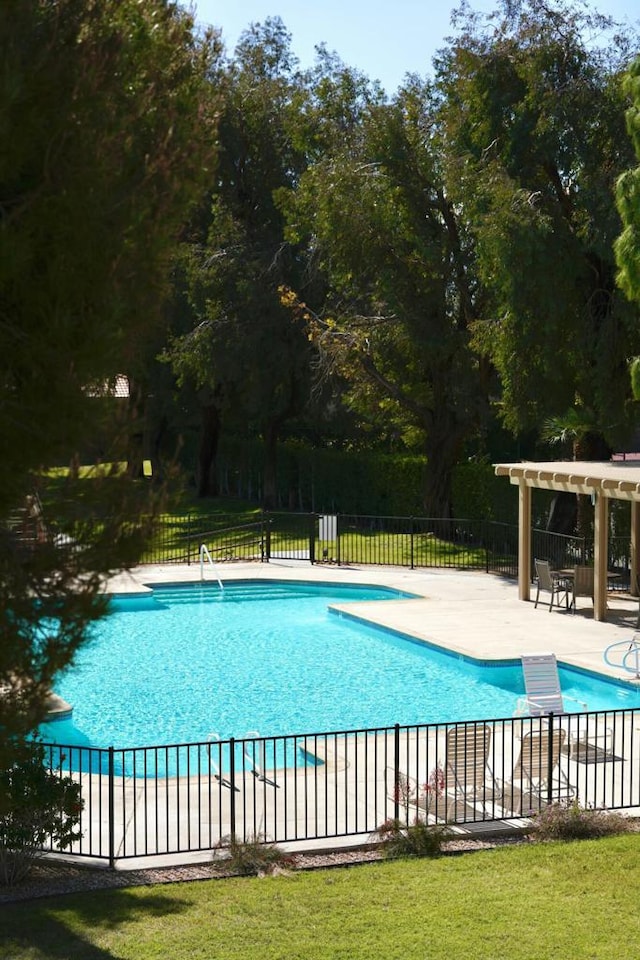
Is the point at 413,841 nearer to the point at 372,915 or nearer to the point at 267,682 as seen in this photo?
the point at 372,915

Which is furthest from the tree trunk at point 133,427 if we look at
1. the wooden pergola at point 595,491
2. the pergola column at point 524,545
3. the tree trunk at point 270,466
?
the tree trunk at point 270,466

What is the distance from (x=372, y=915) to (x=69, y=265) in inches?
264

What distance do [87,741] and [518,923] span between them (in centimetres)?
896

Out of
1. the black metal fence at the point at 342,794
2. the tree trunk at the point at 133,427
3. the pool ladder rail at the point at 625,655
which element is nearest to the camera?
the tree trunk at the point at 133,427

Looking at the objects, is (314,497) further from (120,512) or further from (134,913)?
(120,512)

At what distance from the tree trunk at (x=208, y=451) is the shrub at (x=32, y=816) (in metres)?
35.4

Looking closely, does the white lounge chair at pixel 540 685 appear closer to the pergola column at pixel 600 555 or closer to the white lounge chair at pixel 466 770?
the white lounge chair at pixel 466 770

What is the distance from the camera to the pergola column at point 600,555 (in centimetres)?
2311

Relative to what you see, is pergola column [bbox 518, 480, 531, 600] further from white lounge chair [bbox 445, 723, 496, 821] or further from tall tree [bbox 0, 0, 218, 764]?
tall tree [bbox 0, 0, 218, 764]

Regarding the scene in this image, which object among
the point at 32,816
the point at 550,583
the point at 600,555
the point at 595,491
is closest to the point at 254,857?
the point at 32,816

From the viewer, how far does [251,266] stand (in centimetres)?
3978

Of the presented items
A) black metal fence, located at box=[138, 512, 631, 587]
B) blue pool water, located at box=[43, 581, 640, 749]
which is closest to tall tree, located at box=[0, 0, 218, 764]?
blue pool water, located at box=[43, 581, 640, 749]

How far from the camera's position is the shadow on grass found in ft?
31.3

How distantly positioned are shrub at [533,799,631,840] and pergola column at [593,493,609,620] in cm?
1084
